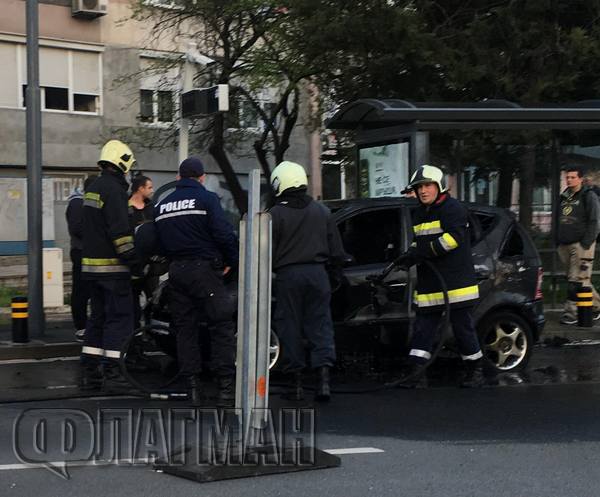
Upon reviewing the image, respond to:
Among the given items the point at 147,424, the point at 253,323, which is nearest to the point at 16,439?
the point at 147,424

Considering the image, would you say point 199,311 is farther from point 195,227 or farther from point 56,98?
point 56,98

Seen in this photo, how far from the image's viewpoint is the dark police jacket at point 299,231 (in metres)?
7.53

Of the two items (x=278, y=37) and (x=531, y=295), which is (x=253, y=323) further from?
(x=278, y=37)

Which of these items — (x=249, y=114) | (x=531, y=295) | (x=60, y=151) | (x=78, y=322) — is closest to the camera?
(x=531, y=295)

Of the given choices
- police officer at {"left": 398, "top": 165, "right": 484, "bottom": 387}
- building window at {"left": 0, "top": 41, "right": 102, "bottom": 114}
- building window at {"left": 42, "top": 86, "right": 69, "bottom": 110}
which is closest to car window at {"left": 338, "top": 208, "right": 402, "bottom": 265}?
police officer at {"left": 398, "top": 165, "right": 484, "bottom": 387}

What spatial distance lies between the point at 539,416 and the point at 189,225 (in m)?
2.81

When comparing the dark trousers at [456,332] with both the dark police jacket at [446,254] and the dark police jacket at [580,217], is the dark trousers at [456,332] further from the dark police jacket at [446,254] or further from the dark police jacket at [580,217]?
the dark police jacket at [580,217]

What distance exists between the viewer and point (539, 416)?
23.0ft

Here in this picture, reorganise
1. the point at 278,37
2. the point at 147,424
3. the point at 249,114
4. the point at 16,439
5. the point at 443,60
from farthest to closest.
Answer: the point at 249,114 → the point at 278,37 → the point at 443,60 → the point at 147,424 → the point at 16,439

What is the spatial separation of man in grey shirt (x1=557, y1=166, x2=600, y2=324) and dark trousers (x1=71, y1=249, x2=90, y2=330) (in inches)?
211

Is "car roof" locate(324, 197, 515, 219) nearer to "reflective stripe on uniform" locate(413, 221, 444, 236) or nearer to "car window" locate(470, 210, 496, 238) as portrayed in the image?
"car window" locate(470, 210, 496, 238)

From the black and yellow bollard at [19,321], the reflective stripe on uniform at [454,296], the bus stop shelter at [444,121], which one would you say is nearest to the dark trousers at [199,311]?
the reflective stripe on uniform at [454,296]

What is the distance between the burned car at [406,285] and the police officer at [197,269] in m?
1.25

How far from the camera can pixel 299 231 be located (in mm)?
7535
